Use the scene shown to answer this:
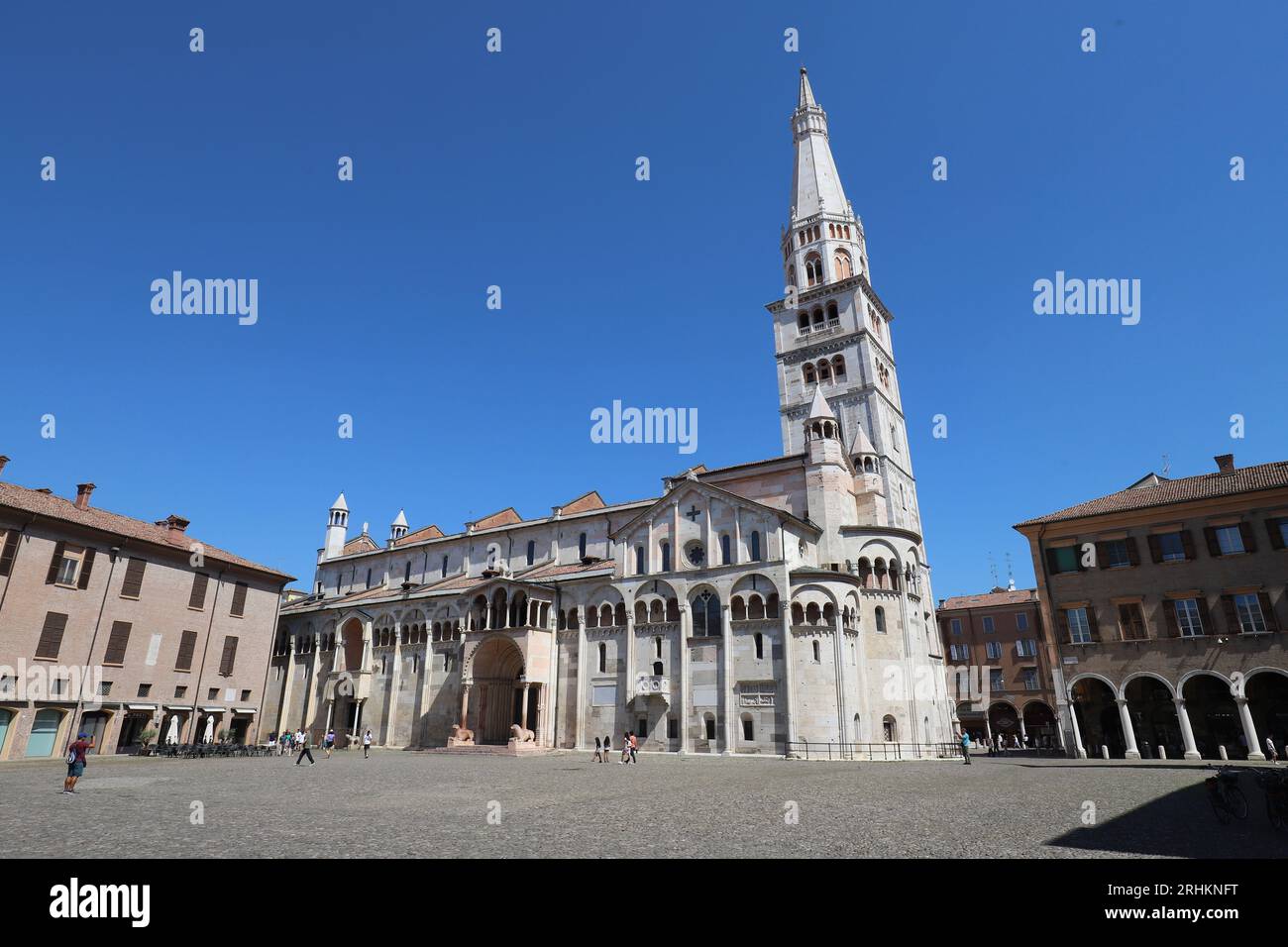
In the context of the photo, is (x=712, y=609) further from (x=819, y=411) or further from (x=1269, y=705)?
(x=1269, y=705)

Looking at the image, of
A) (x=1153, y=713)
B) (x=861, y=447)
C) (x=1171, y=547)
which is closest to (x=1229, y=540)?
(x=1171, y=547)

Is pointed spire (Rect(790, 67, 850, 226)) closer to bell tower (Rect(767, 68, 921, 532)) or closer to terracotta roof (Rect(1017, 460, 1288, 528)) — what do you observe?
bell tower (Rect(767, 68, 921, 532))

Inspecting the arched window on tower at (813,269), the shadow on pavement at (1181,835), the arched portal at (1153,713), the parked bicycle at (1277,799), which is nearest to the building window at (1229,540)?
the arched portal at (1153,713)

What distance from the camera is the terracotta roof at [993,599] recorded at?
5982 cm

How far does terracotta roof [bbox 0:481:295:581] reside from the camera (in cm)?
3234

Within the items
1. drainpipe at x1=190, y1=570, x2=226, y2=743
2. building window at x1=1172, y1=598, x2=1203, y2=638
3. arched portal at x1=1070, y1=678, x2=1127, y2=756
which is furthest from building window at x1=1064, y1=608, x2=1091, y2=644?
drainpipe at x1=190, y1=570, x2=226, y2=743

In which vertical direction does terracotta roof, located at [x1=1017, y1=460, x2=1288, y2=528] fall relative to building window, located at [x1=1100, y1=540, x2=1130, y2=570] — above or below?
above

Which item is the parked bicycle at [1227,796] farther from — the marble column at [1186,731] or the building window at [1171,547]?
the building window at [1171,547]

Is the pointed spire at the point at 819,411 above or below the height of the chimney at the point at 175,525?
above

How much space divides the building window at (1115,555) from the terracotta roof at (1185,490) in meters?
1.58

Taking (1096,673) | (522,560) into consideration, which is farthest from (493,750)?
(1096,673)

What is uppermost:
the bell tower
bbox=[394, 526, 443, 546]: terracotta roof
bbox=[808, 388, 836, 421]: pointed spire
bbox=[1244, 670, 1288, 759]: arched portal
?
the bell tower

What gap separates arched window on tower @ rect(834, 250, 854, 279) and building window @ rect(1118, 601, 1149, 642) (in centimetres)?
3269

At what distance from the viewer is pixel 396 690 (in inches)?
1924
